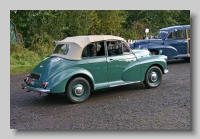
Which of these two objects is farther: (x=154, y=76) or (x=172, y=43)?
(x=172, y=43)

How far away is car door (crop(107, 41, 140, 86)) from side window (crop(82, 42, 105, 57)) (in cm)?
21

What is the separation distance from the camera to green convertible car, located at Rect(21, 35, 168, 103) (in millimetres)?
6277

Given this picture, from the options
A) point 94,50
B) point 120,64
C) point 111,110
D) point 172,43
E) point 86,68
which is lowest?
point 111,110

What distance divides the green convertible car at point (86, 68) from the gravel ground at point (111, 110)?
398 mm

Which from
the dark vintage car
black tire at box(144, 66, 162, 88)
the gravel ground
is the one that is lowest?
the gravel ground

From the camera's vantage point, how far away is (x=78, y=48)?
664cm

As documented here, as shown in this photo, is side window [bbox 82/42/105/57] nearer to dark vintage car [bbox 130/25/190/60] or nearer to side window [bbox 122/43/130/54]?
side window [bbox 122/43/130/54]

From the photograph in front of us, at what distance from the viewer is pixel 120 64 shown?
710cm

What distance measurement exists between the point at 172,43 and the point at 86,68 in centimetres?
697

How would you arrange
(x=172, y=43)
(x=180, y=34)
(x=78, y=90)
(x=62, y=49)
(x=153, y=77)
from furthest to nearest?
1. (x=180, y=34)
2. (x=172, y=43)
3. (x=153, y=77)
4. (x=62, y=49)
5. (x=78, y=90)

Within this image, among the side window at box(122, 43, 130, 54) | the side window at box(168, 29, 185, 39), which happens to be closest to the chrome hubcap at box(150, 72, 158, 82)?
the side window at box(122, 43, 130, 54)

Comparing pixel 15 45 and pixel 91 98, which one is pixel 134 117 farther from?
pixel 15 45

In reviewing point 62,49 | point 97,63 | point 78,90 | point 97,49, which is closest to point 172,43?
point 97,49

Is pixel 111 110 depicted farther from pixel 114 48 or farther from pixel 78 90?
pixel 114 48
